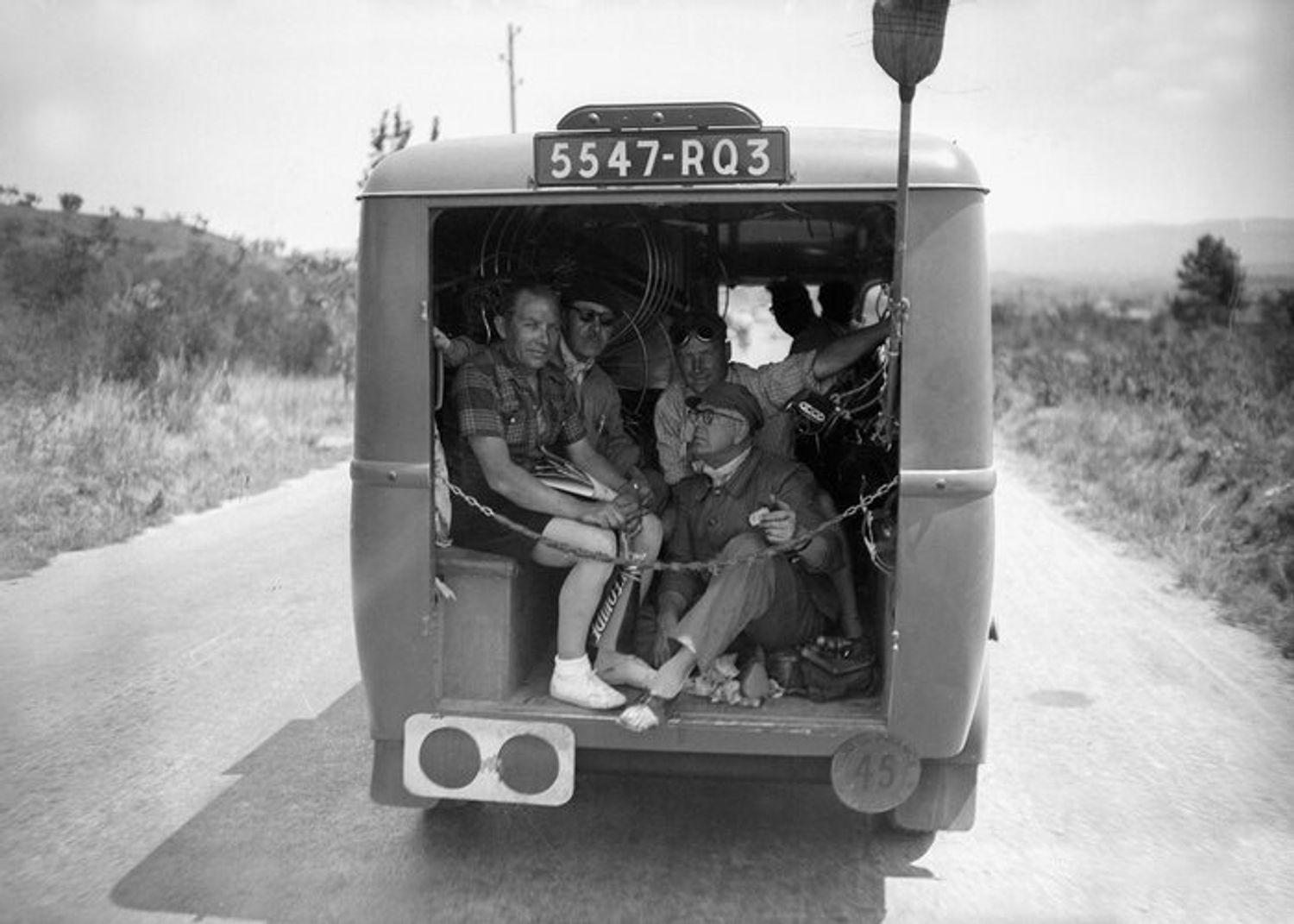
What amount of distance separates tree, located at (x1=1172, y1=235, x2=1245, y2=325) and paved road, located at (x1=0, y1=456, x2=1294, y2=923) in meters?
26.4

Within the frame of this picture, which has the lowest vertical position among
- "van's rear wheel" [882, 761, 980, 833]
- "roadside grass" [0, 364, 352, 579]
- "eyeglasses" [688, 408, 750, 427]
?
"van's rear wheel" [882, 761, 980, 833]

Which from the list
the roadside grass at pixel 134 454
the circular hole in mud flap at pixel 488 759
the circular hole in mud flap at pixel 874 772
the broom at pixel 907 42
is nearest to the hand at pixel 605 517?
the circular hole in mud flap at pixel 488 759

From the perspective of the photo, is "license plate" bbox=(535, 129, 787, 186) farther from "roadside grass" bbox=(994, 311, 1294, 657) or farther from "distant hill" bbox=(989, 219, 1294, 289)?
"distant hill" bbox=(989, 219, 1294, 289)

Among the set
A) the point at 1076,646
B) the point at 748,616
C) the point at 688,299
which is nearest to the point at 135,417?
the point at 688,299

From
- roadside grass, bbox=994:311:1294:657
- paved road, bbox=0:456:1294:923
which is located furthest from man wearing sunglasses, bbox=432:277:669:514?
roadside grass, bbox=994:311:1294:657

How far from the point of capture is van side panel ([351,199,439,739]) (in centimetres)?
372

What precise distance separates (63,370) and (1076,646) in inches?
477

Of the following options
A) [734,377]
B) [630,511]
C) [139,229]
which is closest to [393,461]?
[630,511]

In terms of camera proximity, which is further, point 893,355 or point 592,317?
Answer: point 592,317

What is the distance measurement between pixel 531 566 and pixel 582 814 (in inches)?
37.5

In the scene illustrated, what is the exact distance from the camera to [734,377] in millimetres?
4633

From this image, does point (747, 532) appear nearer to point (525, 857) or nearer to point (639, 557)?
point (639, 557)

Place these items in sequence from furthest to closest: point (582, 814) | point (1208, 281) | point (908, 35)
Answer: point (1208, 281) → point (582, 814) → point (908, 35)

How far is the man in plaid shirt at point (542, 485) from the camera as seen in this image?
158 inches
